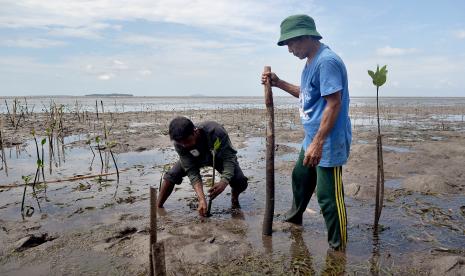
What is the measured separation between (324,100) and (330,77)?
0.92 ft

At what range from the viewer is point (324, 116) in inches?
124

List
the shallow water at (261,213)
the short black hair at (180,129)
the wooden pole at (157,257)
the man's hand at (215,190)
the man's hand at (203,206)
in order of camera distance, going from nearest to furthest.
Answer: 1. the wooden pole at (157,257)
2. the shallow water at (261,213)
3. the short black hair at (180,129)
4. the man's hand at (215,190)
5. the man's hand at (203,206)

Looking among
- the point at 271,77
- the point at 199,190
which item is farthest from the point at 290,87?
the point at 199,190

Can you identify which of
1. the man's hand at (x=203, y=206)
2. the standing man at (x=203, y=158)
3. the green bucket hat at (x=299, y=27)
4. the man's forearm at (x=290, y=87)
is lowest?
the man's hand at (x=203, y=206)

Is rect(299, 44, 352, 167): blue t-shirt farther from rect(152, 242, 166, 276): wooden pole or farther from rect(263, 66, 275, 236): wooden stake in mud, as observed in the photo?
rect(152, 242, 166, 276): wooden pole

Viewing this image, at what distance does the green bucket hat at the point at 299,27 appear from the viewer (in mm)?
3256

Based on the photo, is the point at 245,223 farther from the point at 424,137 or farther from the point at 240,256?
the point at 424,137

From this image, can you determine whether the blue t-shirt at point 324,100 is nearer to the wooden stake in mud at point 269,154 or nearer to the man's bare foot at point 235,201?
the wooden stake in mud at point 269,154

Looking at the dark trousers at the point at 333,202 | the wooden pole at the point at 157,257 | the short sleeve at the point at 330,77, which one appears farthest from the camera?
the dark trousers at the point at 333,202

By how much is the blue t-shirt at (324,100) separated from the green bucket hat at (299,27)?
194mm

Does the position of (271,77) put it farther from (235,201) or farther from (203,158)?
(235,201)

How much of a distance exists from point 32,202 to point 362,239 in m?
4.50

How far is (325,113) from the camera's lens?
3.13 metres

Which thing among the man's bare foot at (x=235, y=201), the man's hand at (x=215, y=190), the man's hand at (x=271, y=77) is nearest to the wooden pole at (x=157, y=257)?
the man's hand at (x=215, y=190)
